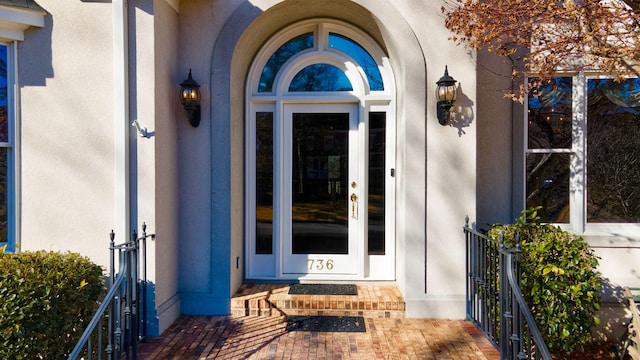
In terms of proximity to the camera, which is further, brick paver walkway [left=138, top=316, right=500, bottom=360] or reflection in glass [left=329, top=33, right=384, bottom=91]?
reflection in glass [left=329, top=33, right=384, bottom=91]

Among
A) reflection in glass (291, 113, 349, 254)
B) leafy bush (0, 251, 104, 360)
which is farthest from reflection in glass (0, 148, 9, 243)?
reflection in glass (291, 113, 349, 254)

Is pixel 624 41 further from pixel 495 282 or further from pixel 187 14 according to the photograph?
pixel 187 14

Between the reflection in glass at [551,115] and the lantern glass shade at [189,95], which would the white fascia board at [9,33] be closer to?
the lantern glass shade at [189,95]

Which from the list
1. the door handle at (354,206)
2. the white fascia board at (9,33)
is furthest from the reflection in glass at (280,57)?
the white fascia board at (9,33)

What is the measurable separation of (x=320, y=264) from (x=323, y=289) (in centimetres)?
39

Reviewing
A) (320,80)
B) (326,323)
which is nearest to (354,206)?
(326,323)

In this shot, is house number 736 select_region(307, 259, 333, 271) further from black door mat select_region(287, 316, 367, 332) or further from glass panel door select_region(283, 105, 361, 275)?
black door mat select_region(287, 316, 367, 332)

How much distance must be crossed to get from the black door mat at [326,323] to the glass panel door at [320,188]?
810 millimetres

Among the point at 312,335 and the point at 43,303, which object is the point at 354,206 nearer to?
the point at 312,335

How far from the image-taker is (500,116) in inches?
175

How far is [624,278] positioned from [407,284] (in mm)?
2509

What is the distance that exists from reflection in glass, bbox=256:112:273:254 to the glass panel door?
20 cm

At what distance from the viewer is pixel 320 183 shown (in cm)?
488

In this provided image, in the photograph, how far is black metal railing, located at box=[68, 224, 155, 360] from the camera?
9.67 ft
